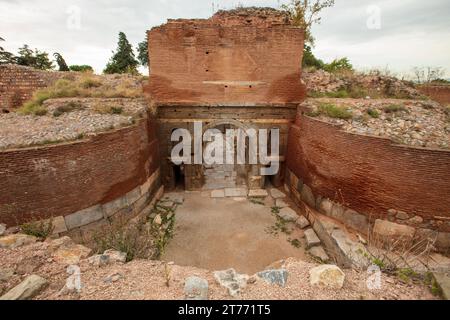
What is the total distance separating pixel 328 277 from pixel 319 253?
402 centimetres

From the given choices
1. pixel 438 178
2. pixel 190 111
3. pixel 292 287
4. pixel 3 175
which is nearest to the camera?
pixel 292 287

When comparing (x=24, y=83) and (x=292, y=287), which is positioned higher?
(x=24, y=83)

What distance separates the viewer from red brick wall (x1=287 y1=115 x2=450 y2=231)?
494cm

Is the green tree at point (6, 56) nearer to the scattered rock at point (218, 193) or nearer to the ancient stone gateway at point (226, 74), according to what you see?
the ancient stone gateway at point (226, 74)

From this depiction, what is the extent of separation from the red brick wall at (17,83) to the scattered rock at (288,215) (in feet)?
42.3

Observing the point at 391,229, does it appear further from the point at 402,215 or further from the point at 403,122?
the point at 403,122

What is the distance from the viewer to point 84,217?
5.60m

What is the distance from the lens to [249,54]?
29.3ft

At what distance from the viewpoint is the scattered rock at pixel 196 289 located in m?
2.49

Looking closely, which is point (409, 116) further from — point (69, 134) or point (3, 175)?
point (3, 175)

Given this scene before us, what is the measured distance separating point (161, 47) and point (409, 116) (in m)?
8.96

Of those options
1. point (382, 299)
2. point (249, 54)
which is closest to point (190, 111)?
point (249, 54)

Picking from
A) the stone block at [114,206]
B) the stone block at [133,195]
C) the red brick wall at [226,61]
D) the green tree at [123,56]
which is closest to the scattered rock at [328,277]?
the stone block at [114,206]

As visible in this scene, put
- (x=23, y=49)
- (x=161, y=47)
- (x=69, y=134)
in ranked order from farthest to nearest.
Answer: (x=23, y=49) → (x=161, y=47) → (x=69, y=134)
